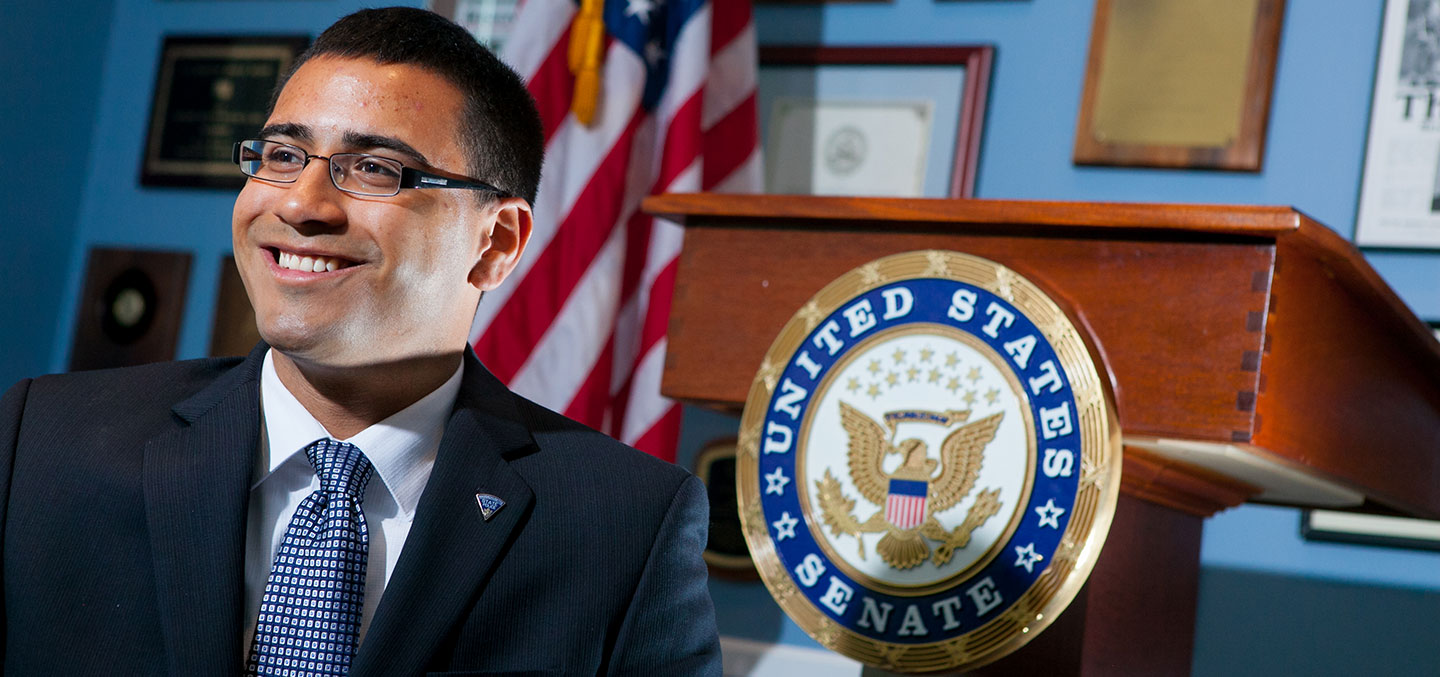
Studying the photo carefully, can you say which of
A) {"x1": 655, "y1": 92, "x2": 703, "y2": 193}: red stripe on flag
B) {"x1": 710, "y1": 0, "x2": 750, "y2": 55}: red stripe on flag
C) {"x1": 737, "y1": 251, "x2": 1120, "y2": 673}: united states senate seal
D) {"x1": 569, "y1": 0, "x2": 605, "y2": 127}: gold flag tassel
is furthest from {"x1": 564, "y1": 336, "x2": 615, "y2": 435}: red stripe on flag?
{"x1": 737, "y1": 251, "x2": 1120, "y2": 673}: united states senate seal

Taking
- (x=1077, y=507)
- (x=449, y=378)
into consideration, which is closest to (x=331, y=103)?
(x=449, y=378)

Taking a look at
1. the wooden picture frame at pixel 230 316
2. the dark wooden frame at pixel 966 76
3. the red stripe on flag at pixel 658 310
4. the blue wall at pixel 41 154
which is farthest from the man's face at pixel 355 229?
the blue wall at pixel 41 154

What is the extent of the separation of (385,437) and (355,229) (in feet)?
0.77

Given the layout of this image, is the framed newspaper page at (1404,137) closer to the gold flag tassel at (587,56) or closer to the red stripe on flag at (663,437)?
the red stripe on flag at (663,437)

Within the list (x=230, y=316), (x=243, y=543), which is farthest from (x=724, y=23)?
(x=243, y=543)

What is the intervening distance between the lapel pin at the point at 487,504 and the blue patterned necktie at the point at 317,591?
0.13 m

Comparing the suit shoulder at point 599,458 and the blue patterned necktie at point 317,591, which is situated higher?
the suit shoulder at point 599,458

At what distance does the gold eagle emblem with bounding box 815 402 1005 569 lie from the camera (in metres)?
1.60

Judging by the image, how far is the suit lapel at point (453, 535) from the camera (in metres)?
1.37

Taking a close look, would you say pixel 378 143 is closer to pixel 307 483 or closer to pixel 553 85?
pixel 307 483

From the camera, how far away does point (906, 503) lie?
64.4 inches

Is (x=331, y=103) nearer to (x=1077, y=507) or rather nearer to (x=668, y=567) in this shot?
(x=668, y=567)

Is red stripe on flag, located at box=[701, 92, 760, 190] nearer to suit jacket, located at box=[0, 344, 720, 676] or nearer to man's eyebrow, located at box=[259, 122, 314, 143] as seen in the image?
suit jacket, located at box=[0, 344, 720, 676]

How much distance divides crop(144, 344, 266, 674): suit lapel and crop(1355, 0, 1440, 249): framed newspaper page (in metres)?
2.44
